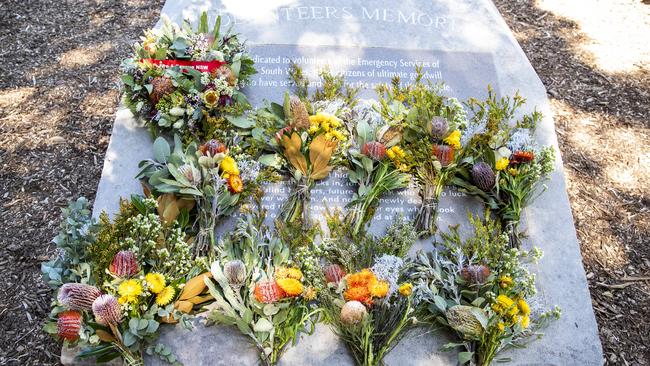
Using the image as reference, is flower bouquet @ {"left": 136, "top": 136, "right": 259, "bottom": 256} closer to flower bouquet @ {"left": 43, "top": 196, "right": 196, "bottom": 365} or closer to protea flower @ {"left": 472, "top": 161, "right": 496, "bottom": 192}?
flower bouquet @ {"left": 43, "top": 196, "right": 196, "bottom": 365}

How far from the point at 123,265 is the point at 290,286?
2.85ft

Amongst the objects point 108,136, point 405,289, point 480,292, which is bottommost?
point 108,136

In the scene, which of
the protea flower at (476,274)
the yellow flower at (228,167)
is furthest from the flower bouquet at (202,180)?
the protea flower at (476,274)

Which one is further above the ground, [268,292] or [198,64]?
[198,64]

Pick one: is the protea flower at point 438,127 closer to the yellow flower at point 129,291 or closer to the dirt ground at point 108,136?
the dirt ground at point 108,136

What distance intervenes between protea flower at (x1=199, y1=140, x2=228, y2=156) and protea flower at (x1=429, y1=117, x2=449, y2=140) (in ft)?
4.25

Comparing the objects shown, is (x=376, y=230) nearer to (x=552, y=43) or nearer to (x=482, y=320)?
(x=482, y=320)

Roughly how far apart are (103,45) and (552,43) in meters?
4.45

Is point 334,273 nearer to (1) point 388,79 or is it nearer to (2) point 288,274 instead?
(2) point 288,274

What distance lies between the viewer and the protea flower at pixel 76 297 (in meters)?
2.89

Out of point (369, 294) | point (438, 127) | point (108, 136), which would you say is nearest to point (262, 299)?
point (369, 294)

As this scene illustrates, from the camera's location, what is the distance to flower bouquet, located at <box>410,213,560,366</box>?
3008 millimetres

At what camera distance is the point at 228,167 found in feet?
11.4

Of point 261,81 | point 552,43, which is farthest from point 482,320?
point 552,43
